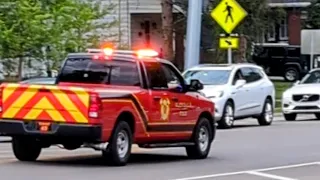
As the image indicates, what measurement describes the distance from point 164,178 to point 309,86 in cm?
1964

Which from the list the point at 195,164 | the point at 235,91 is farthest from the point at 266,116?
the point at 195,164

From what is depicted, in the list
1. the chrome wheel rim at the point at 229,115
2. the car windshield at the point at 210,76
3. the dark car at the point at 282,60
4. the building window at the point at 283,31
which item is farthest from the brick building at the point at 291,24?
the chrome wheel rim at the point at 229,115

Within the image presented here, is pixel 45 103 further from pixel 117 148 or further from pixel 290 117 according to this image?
pixel 290 117

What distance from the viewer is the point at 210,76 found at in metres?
29.3

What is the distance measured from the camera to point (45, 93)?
1638cm

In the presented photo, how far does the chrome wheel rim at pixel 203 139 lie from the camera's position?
19219 millimetres

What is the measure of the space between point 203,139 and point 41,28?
16082 millimetres

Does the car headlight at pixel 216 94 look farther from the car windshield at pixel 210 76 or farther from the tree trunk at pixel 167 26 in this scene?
the tree trunk at pixel 167 26

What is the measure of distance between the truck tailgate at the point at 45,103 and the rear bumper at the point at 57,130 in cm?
9

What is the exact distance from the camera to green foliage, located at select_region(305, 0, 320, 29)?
6334cm

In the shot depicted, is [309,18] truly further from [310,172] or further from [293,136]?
[310,172]

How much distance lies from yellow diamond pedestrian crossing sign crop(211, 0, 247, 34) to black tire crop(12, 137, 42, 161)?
55.1 ft

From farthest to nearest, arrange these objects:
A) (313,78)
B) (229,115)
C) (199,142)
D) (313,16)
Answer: (313,16)
(313,78)
(229,115)
(199,142)

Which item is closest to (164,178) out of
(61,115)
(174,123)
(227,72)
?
(61,115)
